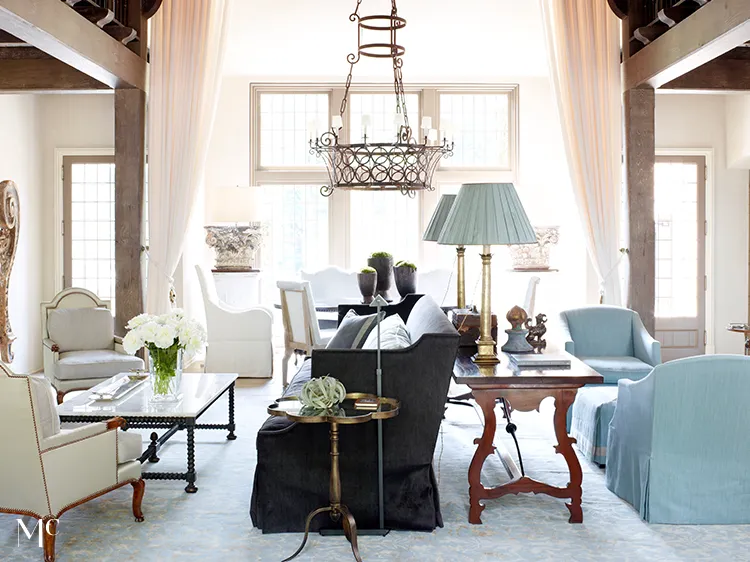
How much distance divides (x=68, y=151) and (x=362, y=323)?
5206 millimetres

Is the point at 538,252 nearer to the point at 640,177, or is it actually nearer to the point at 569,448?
the point at 640,177

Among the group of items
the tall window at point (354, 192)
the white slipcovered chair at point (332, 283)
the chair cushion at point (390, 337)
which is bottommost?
the chair cushion at point (390, 337)

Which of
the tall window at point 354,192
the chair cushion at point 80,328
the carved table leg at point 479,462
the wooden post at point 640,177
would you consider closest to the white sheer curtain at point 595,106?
the wooden post at point 640,177

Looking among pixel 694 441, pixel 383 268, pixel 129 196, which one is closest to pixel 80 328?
pixel 129 196

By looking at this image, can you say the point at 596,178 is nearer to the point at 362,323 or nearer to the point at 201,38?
the point at 362,323

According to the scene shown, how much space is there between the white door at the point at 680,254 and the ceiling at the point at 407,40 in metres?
1.87

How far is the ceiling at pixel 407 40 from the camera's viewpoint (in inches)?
272

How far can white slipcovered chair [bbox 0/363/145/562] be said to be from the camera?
336cm

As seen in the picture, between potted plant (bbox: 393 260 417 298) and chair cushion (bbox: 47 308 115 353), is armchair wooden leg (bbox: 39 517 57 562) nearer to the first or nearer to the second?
chair cushion (bbox: 47 308 115 353)

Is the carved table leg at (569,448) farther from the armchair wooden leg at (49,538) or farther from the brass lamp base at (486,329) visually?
the armchair wooden leg at (49,538)

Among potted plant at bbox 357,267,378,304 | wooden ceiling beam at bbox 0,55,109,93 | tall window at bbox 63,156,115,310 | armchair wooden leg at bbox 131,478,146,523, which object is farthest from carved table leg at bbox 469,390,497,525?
tall window at bbox 63,156,115,310

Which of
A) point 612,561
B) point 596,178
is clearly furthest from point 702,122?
point 612,561

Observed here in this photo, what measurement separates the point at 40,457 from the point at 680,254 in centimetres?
724

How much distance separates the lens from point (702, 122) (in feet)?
28.3
